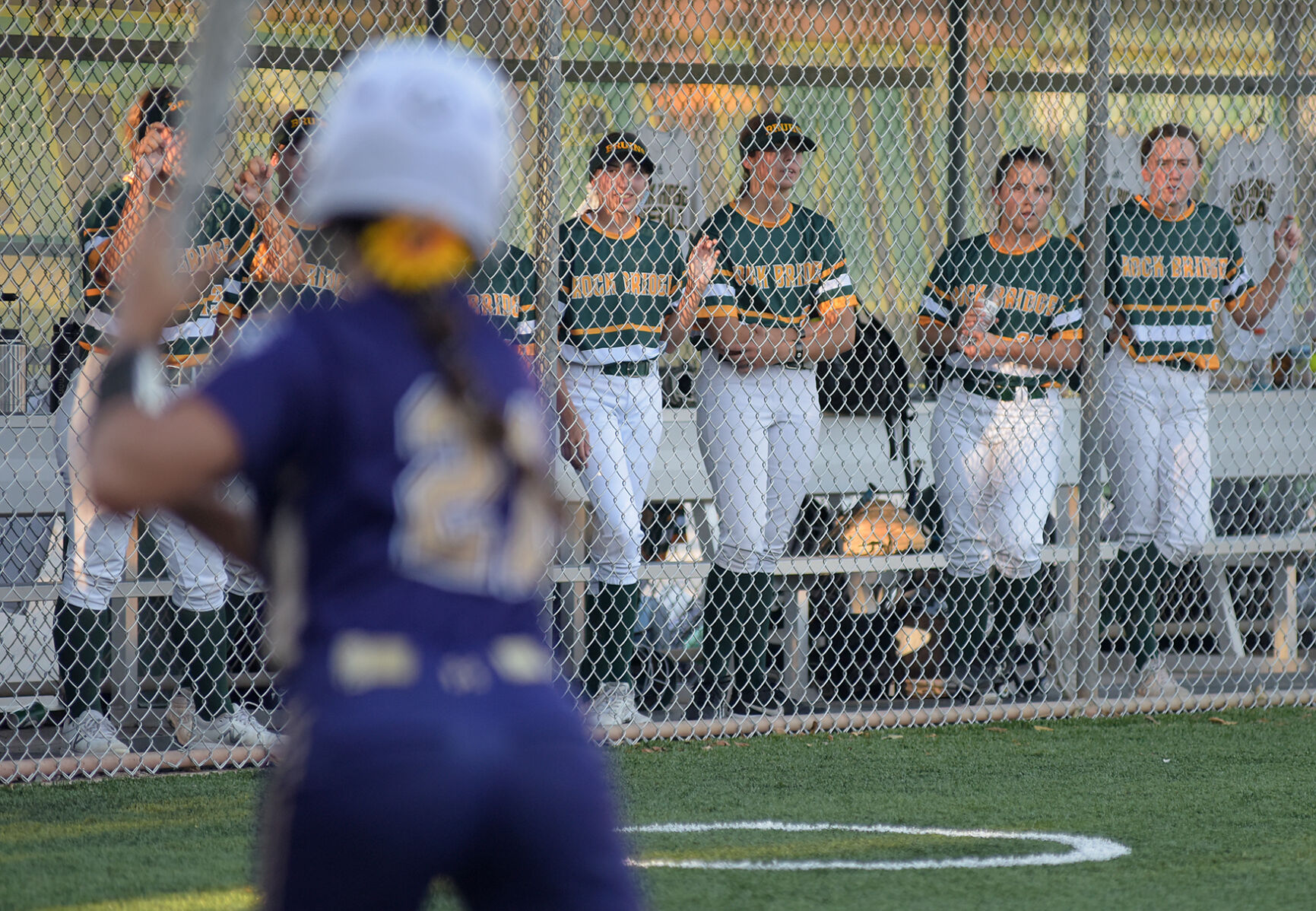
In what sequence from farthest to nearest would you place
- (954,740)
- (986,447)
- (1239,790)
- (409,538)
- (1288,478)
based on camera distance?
(1288,478) → (986,447) → (954,740) → (1239,790) → (409,538)

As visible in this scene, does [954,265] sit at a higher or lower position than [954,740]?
higher

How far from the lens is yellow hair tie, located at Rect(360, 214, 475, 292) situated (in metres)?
1.72

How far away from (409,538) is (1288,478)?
706 centimetres

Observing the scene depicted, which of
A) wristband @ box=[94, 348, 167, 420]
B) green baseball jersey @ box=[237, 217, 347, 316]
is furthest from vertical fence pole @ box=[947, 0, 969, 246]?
wristband @ box=[94, 348, 167, 420]

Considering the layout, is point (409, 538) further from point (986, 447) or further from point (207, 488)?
point (986, 447)

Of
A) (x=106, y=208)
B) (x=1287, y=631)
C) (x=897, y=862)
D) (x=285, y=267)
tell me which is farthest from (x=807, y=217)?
(x=1287, y=631)

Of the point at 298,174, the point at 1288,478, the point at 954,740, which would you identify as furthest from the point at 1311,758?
the point at 298,174

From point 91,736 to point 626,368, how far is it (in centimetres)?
219

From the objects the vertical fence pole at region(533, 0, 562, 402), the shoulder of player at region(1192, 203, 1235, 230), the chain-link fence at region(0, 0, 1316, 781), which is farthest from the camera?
the shoulder of player at region(1192, 203, 1235, 230)

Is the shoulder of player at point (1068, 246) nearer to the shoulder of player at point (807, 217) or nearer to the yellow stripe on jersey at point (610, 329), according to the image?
the shoulder of player at point (807, 217)

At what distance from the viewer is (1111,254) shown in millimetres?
6715

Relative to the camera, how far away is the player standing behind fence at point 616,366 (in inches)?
240

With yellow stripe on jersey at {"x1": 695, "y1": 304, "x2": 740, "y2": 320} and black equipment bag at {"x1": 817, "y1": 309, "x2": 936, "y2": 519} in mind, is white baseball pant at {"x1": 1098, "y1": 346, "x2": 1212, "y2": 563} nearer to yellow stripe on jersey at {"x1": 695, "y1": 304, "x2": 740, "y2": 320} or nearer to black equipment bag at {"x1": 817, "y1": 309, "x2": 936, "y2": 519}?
black equipment bag at {"x1": 817, "y1": 309, "x2": 936, "y2": 519}

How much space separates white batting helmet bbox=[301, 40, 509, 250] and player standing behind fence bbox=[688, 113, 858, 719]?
14.7ft
